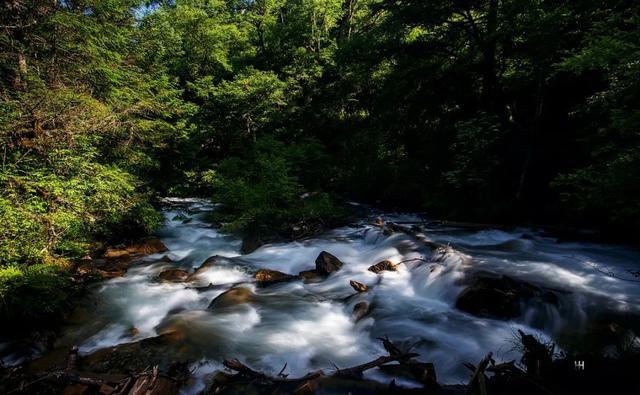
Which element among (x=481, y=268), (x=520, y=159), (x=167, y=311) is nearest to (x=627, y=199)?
(x=481, y=268)

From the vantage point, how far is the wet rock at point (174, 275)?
25.5 ft

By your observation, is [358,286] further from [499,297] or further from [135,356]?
[135,356]

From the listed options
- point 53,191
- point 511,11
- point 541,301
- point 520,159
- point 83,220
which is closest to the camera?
point 541,301

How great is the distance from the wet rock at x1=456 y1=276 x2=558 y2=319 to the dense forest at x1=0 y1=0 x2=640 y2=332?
1.81 metres

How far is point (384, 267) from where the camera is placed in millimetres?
7668

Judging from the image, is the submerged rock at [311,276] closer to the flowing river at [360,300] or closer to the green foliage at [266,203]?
the flowing river at [360,300]

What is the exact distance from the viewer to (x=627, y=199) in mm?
5496

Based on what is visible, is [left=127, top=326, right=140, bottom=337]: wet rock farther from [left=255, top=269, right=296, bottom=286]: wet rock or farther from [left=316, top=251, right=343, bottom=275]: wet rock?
[left=316, top=251, right=343, bottom=275]: wet rock

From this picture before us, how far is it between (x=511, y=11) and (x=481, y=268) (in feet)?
24.0

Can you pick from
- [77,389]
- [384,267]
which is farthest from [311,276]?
[77,389]

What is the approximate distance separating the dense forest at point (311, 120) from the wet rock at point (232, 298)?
2399 mm

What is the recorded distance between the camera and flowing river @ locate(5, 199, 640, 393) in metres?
4.96

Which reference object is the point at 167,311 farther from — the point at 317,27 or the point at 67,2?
the point at 317,27

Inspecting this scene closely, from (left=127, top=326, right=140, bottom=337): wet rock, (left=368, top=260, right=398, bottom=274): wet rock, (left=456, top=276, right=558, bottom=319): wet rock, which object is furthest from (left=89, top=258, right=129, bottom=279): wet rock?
(left=456, top=276, right=558, bottom=319): wet rock
